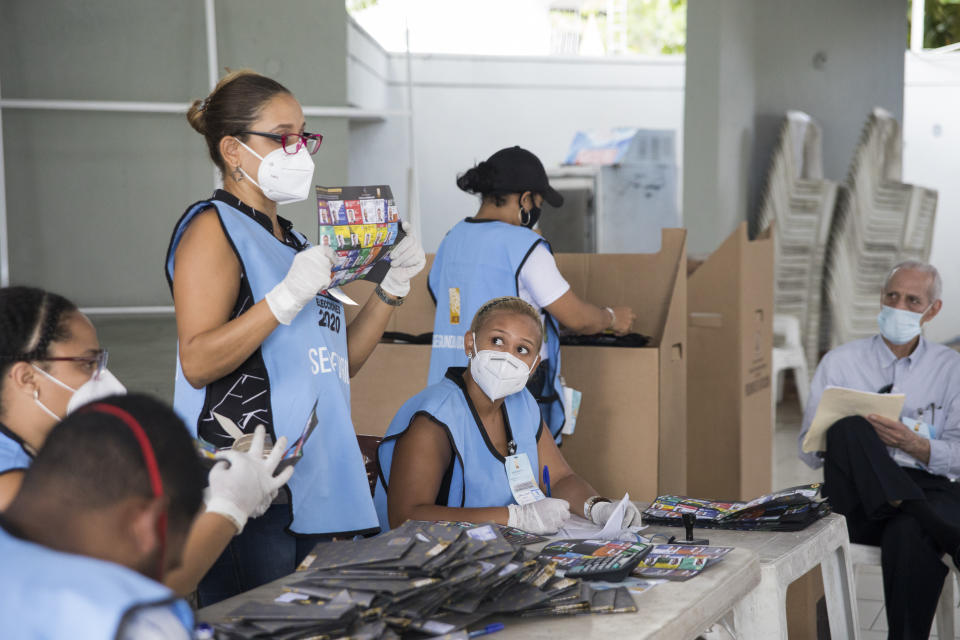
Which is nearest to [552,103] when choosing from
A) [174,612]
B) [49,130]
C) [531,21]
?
[531,21]

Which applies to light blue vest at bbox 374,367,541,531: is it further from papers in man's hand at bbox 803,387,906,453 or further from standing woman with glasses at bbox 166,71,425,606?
papers in man's hand at bbox 803,387,906,453

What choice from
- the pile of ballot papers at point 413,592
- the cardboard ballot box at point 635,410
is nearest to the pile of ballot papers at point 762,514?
the pile of ballot papers at point 413,592

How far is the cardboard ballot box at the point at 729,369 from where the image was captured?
370 centimetres

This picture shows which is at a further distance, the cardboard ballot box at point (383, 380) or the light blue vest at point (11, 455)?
the cardboard ballot box at point (383, 380)

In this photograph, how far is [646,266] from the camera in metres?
3.48

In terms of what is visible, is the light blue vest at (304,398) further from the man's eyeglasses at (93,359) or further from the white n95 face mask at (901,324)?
the white n95 face mask at (901,324)

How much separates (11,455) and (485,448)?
3.59 feet

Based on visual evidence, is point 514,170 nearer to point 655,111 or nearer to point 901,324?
point 901,324

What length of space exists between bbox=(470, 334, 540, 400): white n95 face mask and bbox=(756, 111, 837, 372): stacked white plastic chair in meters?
4.85

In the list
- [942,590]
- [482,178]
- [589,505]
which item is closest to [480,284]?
[482,178]

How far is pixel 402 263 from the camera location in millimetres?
2086

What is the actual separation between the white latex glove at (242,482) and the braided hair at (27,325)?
31 cm

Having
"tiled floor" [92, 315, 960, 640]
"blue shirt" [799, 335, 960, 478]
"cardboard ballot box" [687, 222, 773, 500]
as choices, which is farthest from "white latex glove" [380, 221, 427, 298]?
"tiled floor" [92, 315, 960, 640]

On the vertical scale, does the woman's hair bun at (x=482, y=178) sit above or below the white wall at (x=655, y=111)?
below
